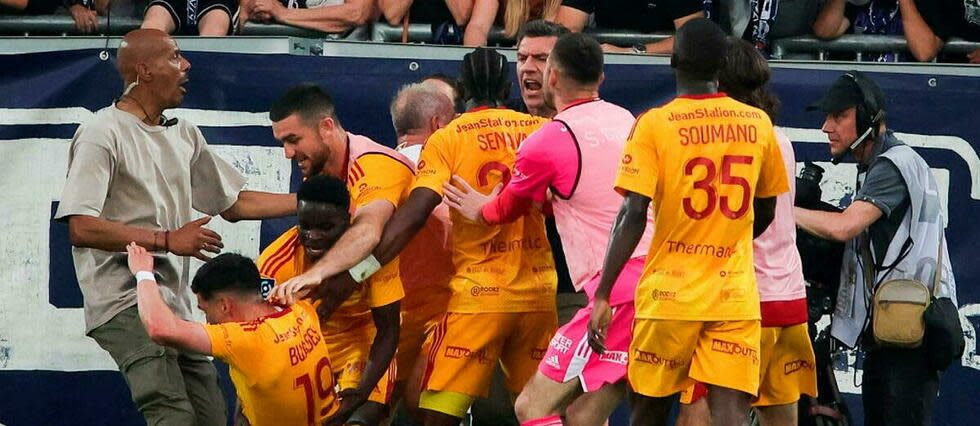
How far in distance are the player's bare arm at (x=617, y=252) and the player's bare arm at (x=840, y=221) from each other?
152 cm

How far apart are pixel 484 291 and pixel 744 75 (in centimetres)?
146

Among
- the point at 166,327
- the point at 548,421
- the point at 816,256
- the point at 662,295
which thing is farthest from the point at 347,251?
the point at 816,256

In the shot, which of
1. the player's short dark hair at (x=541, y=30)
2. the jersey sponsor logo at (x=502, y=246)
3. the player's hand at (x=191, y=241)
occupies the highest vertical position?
the player's short dark hair at (x=541, y=30)

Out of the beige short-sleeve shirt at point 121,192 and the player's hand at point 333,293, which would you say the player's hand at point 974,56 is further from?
the beige short-sleeve shirt at point 121,192

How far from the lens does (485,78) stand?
7.55 m

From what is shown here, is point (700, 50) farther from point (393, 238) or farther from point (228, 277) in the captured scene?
point (228, 277)

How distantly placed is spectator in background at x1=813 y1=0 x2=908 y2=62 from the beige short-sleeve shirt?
156 inches

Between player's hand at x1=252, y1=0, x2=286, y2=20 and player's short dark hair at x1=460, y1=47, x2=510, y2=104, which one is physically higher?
player's short dark hair at x1=460, y1=47, x2=510, y2=104

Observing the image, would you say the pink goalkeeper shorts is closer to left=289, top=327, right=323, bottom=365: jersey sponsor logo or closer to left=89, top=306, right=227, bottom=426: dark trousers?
left=289, top=327, right=323, bottom=365: jersey sponsor logo

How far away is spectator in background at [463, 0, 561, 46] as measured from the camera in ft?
30.8

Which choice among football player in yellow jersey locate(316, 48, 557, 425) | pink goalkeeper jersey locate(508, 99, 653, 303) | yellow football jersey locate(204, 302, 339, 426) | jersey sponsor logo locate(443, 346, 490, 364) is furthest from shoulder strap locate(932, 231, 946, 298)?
yellow football jersey locate(204, 302, 339, 426)

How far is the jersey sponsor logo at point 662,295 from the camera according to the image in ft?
20.2

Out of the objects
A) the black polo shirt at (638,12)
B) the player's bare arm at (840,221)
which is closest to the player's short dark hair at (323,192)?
the player's bare arm at (840,221)

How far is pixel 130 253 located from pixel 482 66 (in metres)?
1.82
